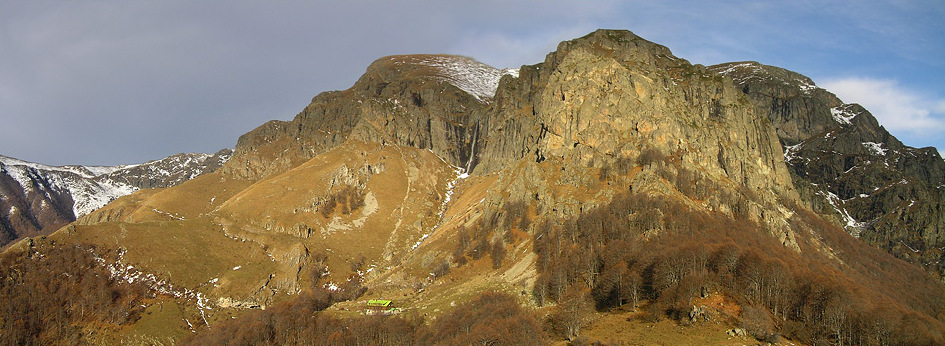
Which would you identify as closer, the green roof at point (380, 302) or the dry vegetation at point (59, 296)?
the green roof at point (380, 302)

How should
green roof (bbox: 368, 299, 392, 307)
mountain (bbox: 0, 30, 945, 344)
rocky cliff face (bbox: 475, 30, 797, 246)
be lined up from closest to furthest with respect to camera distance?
mountain (bbox: 0, 30, 945, 344) → green roof (bbox: 368, 299, 392, 307) → rocky cliff face (bbox: 475, 30, 797, 246)

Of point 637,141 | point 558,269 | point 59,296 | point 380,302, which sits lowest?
point 380,302

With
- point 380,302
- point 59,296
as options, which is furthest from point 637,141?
point 59,296

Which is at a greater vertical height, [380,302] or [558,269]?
[558,269]

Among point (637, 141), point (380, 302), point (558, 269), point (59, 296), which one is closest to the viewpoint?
point (558, 269)

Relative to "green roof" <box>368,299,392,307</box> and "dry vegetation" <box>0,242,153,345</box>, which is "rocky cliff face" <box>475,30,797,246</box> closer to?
"green roof" <box>368,299,392,307</box>

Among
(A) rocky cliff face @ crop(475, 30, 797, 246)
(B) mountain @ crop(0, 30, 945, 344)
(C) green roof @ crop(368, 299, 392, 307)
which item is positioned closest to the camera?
(B) mountain @ crop(0, 30, 945, 344)

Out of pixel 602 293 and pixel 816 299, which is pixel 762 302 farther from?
pixel 602 293

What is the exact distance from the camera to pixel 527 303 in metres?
115

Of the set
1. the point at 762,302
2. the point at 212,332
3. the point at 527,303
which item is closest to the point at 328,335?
the point at 212,332

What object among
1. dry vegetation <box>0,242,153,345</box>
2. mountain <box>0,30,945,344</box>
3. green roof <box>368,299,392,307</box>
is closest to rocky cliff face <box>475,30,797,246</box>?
mountain <box>0,30,945,344</box>

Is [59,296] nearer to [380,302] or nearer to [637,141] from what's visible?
[380,302]

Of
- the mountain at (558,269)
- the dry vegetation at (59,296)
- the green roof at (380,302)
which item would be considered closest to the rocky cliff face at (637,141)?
the mountain at (558,269)

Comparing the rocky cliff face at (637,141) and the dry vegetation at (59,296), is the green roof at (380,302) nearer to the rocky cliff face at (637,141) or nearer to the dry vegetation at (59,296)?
the rocky cliff face at (637,141)
